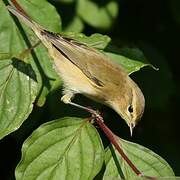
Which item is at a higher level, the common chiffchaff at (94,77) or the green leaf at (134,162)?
the common chiffchaff at (94,77)

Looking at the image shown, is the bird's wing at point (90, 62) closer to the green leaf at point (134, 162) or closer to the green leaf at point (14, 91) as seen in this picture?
the green leaf at point (14, 91)

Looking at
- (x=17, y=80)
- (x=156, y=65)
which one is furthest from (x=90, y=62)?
(x=156, y=65)

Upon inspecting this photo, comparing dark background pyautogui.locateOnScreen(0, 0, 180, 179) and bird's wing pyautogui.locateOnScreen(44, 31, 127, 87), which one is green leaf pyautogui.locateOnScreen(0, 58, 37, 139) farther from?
dark background pyautogui.locateOnScreen(0, 0, 180, 179)

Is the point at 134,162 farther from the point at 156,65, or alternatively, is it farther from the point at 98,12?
the point at 156,65

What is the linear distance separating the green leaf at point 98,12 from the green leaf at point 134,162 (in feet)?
4.28

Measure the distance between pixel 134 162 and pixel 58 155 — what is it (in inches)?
17.7

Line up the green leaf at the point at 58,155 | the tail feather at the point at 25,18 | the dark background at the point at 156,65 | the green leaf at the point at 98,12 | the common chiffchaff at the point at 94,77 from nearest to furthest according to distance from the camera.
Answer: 1. the green leaf at the point at 58,155
2. the tail feather at the point at 25,18
3. the common chiffchaff at the point at 94,77
4. the green leaf at the point at 98,12
5. the dark background at the point at 156,65

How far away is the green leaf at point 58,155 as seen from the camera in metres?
3.08

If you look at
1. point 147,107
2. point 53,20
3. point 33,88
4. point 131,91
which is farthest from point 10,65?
point 147,107

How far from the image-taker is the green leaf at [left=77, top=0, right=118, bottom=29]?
429 cm

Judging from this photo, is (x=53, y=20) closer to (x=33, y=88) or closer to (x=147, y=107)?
(x=33, y=88)

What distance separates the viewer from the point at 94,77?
4008 millimetres

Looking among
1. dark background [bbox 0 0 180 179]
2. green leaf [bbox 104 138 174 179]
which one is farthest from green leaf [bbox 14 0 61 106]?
dark background [bbox 0 0 180 179]

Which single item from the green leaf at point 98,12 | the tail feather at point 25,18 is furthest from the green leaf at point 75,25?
the tail feather at point 25,18
